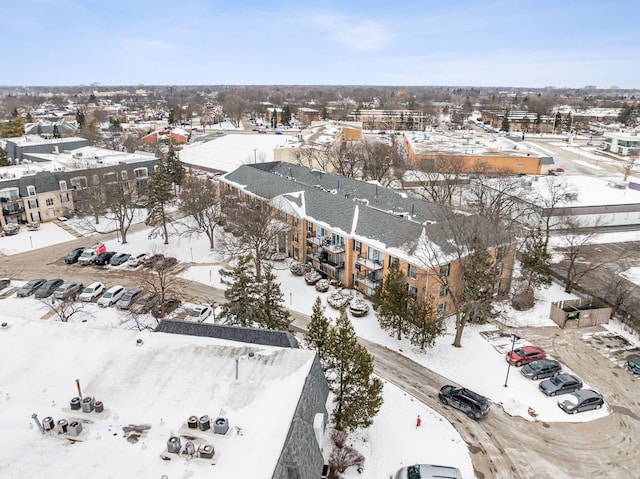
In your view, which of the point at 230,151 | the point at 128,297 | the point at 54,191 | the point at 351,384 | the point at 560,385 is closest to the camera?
the point at 351,384

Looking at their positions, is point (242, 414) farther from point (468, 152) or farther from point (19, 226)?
point (468, 152)

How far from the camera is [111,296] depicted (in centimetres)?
3678

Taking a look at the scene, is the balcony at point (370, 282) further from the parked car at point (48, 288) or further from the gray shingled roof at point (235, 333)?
the parked car at point (48, 288)

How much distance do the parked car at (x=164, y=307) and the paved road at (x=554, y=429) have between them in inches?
419

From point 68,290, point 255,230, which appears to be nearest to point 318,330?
point 255,230

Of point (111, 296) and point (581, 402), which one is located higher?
point (111, 296)

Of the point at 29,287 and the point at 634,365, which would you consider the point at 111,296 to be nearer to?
the point at 29,287

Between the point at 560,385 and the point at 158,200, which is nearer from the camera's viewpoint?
the point at 560,385

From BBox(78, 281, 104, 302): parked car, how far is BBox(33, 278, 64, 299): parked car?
313 centimetres

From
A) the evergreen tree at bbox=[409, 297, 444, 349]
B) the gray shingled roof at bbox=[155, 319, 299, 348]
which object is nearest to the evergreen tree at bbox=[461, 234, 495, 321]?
the evergreen tree at bbox=[409, 297, 444, 349]

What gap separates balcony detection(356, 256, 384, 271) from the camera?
36.2 metres

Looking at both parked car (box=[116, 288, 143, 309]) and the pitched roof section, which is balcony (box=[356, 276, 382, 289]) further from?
parked car (box=[116, 288, 143, 309])

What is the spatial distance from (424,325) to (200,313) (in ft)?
54.9

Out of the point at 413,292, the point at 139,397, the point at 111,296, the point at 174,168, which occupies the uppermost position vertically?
the point at 174,168
